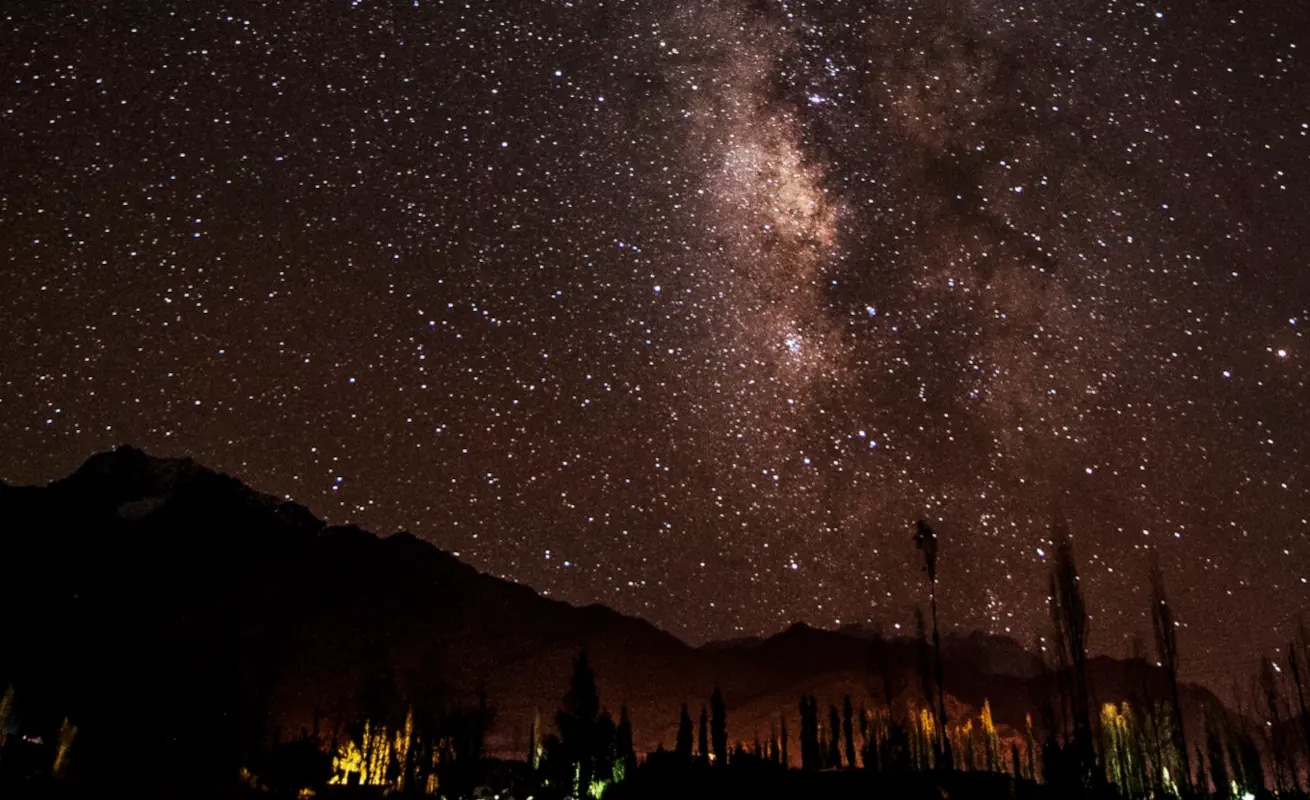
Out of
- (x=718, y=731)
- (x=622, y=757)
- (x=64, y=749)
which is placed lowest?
(x=64, y=749)

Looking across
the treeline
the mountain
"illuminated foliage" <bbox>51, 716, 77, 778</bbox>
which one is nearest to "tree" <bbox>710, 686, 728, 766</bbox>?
the treeline

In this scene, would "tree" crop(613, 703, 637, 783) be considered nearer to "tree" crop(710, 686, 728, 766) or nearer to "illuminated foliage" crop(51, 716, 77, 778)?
"tree" crop(710, 686, 728, 766)

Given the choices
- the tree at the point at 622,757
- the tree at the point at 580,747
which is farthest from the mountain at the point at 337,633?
the tree at the point at 580,747

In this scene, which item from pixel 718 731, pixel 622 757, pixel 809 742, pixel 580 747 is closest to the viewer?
pixel 580 747

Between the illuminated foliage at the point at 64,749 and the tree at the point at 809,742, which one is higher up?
the tree at the point at 809,742

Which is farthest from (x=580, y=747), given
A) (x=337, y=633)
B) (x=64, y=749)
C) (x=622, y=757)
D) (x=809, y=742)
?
(x=337, y=633)

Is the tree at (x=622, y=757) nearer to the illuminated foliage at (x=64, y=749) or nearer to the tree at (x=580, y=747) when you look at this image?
the tree at (x=580, y=747)

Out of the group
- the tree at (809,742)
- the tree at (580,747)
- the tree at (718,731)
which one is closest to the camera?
the tree at (580,747)

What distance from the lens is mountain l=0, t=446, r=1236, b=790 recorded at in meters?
103

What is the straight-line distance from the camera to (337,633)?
139 metres

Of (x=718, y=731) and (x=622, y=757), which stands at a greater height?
(x=718, y=731)

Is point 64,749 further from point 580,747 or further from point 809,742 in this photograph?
point 809,742

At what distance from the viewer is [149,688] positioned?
2206 inches

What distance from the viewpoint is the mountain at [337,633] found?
10256cm
